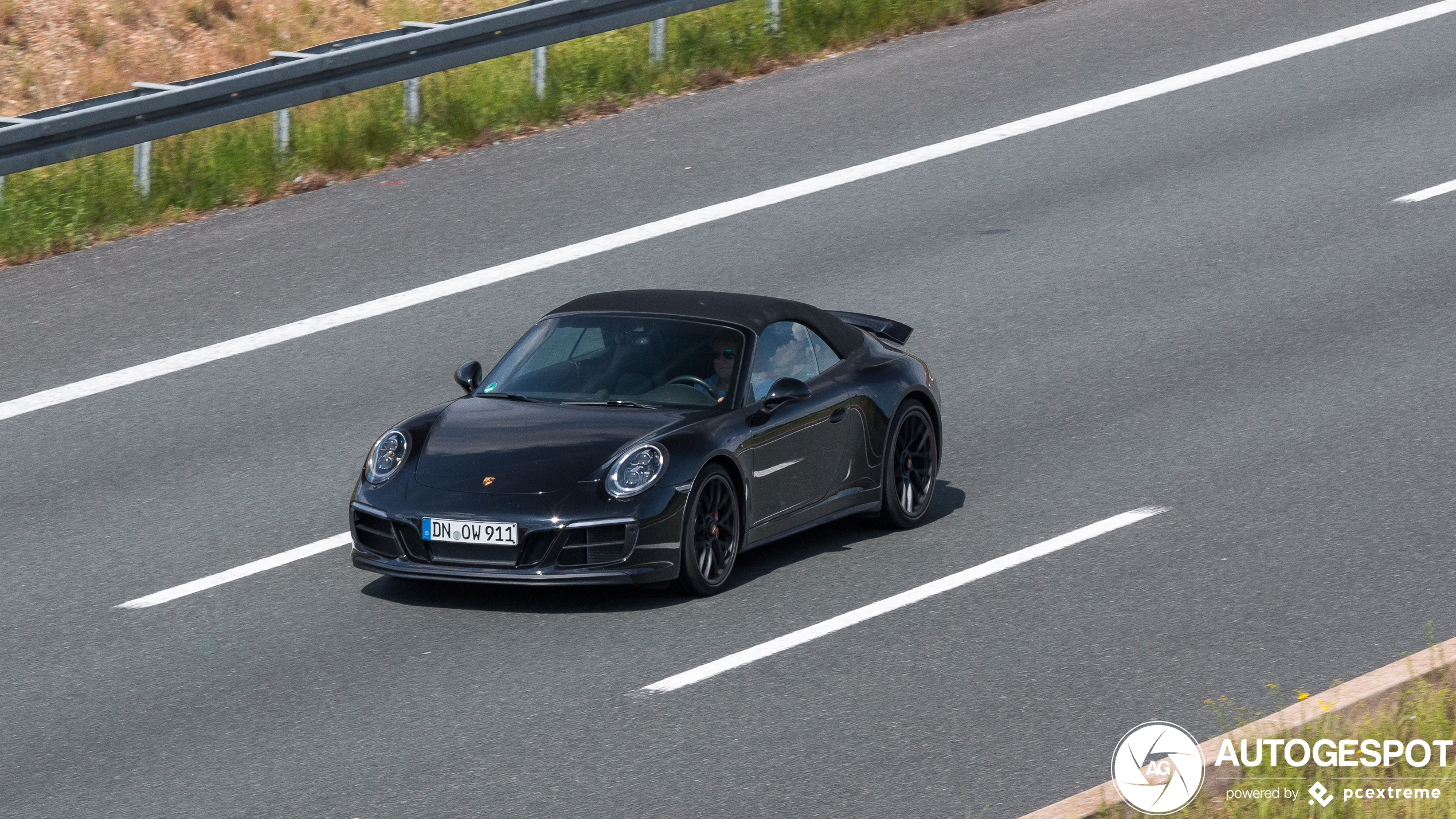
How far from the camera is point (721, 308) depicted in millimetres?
10312

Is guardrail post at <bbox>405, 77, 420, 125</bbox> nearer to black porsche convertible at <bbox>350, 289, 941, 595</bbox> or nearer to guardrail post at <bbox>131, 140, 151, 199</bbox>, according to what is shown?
guardrail post at <bbox>131, 140, 151, 199</bbox>

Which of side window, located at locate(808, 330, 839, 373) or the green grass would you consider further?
the green grass

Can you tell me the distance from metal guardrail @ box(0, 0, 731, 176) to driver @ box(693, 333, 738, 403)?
7.47 m

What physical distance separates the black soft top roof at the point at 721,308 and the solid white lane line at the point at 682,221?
357 centimetres

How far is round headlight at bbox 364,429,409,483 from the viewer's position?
9.42 m

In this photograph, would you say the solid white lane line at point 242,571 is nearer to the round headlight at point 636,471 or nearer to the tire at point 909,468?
the round headlight at point 636,471

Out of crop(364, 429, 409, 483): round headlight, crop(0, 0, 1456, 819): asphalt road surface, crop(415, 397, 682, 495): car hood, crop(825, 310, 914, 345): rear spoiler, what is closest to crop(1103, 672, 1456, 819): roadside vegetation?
crop(0, 0, 1456, 819): asphalt road surface

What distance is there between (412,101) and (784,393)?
8336mm

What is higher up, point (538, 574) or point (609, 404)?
point (609, 404)

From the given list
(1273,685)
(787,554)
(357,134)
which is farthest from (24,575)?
(357,134)

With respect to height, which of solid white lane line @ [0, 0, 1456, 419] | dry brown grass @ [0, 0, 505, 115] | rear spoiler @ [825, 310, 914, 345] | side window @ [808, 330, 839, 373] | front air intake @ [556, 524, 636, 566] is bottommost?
dry brown grass @ [0, 0, 505, 115]

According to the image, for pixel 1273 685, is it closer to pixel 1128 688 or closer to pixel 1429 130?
pixel 1128 688

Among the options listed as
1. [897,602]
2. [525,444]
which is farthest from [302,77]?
[897,602]

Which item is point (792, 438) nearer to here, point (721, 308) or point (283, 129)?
point (721, 308)
